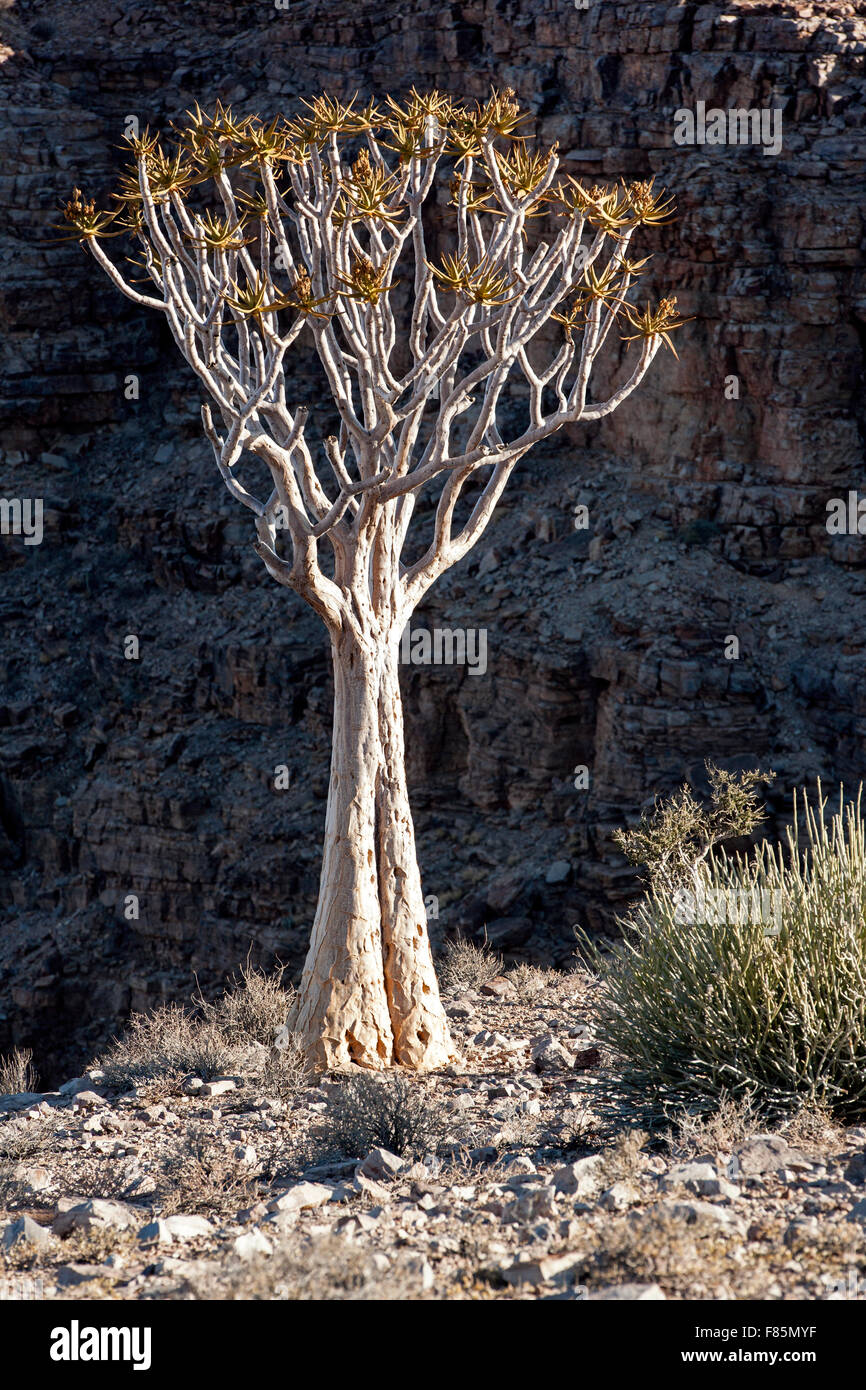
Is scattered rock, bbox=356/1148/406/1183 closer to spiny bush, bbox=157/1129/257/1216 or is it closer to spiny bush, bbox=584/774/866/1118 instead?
spiny bush, bbox=157/1129/257/1216

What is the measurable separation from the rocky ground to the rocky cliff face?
8457 mm

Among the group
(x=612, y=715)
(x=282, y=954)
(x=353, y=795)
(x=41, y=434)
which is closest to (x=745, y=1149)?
(x=353, y=795)

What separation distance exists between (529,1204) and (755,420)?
579 inches

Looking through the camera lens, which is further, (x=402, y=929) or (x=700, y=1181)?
(x=402, y=929)

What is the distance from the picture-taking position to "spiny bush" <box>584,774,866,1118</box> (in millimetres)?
5945

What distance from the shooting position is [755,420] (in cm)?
1811

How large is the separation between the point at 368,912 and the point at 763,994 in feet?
9.50

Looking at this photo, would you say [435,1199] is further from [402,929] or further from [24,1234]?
[402,929]

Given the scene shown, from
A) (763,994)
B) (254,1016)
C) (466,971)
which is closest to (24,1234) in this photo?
(763,994)

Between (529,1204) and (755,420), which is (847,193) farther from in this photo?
(529,1204)

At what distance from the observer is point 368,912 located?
324 inches

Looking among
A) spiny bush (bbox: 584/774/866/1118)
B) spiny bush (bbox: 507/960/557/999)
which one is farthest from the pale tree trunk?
spiny bush (bbox: 507/960/557/999)

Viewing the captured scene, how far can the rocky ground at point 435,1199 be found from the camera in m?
4.31

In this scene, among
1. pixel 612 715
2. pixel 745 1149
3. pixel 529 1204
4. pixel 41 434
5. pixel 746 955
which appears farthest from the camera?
pixel 41 434
